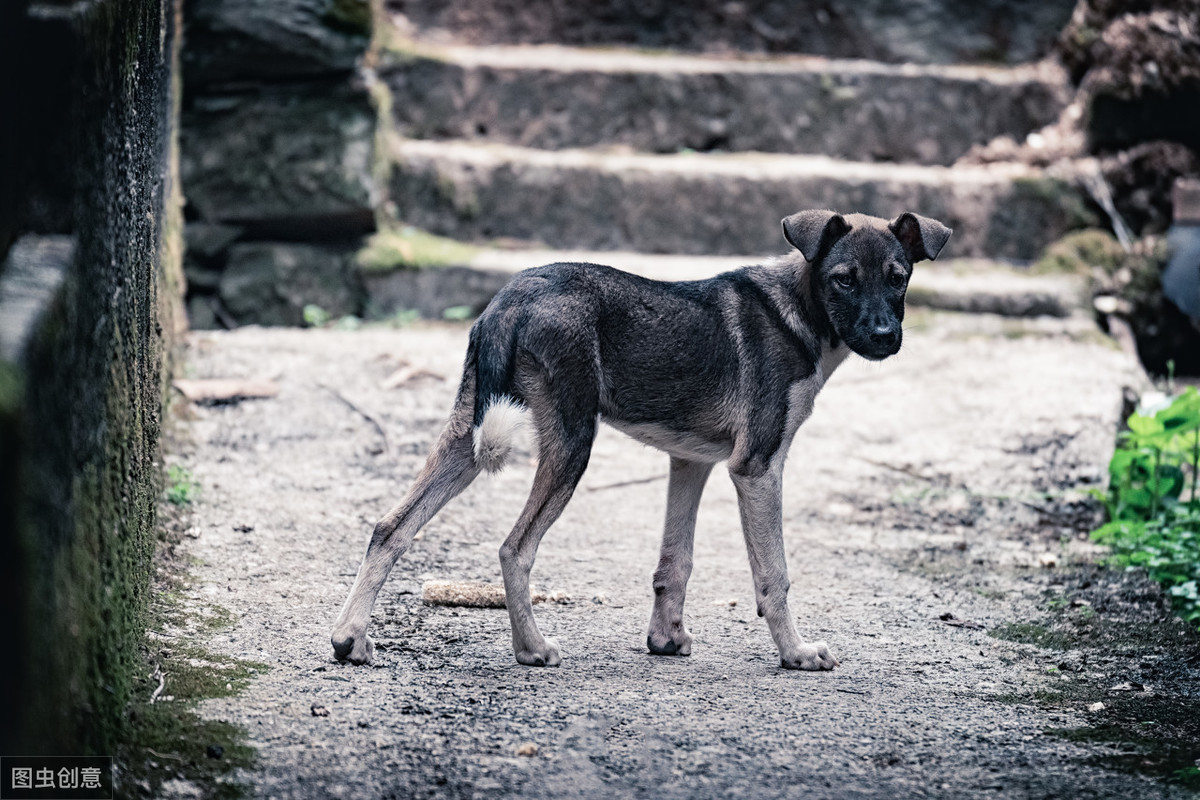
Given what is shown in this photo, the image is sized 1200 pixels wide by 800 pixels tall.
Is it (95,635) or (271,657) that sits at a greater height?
(95,635)

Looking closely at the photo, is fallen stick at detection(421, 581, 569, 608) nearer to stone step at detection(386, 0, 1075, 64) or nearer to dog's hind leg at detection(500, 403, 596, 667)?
dog's hind leg at detection(500, 403, 596, 667)

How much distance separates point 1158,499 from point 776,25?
705cm

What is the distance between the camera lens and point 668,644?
4438mm

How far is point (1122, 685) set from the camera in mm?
4305

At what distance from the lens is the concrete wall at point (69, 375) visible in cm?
220

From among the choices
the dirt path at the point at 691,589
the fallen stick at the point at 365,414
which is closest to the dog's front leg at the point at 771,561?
the dirt path at the point at 691,589

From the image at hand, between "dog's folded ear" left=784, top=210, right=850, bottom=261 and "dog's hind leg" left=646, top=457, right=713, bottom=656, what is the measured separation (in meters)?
0.88

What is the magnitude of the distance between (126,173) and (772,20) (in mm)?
9198

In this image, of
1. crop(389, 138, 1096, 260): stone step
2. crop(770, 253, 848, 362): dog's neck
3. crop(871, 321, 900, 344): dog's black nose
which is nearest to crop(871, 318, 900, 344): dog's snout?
crop(871, 321, 900, 344): dog's black nose

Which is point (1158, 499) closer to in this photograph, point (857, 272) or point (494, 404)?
point (857, 272)

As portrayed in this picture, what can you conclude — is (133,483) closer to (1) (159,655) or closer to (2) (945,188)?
(1) (159,655)

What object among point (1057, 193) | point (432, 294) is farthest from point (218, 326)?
point (1057, 193)

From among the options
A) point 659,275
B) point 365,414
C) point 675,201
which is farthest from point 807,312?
point 675,201

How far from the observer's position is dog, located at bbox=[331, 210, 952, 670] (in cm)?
412
